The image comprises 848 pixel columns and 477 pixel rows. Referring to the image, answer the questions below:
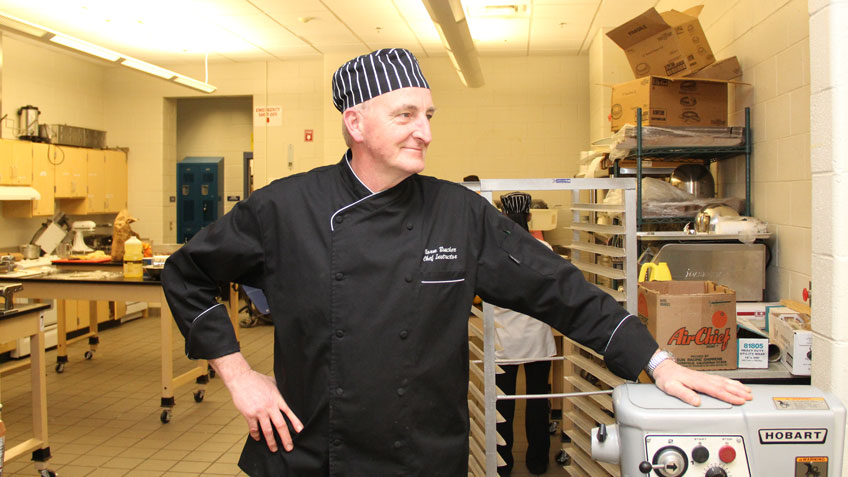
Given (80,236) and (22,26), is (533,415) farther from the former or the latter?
(80,236)

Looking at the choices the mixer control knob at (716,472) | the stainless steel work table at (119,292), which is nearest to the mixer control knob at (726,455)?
the mixer control knob at (716,472)

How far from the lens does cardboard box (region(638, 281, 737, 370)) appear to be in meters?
2.33

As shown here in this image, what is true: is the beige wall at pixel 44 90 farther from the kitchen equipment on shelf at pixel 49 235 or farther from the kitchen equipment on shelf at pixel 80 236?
the kitchen equipment on shelf at pixel 80 236

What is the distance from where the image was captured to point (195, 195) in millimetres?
8820

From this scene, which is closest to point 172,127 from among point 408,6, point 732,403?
point 408,6

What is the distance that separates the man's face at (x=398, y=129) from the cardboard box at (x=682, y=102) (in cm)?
246

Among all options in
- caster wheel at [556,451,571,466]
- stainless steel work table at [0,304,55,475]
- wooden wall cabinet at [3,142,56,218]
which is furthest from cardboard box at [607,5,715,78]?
wooden wall cabinet at [3,142,56,218]

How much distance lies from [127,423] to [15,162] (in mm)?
3621

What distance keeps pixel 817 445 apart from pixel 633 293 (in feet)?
3.50

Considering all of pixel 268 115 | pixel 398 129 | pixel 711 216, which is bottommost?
pixel 711 216

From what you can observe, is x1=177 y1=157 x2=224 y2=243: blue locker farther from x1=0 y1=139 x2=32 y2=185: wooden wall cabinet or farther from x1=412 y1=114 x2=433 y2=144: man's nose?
→ x1=412 y1=114 x2=433 y2=144: man's nose

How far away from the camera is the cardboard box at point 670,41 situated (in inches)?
146

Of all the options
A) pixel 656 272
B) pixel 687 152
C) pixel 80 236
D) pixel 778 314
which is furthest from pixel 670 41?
pixel 80 236

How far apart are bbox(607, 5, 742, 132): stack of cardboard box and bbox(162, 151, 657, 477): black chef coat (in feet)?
7.85
